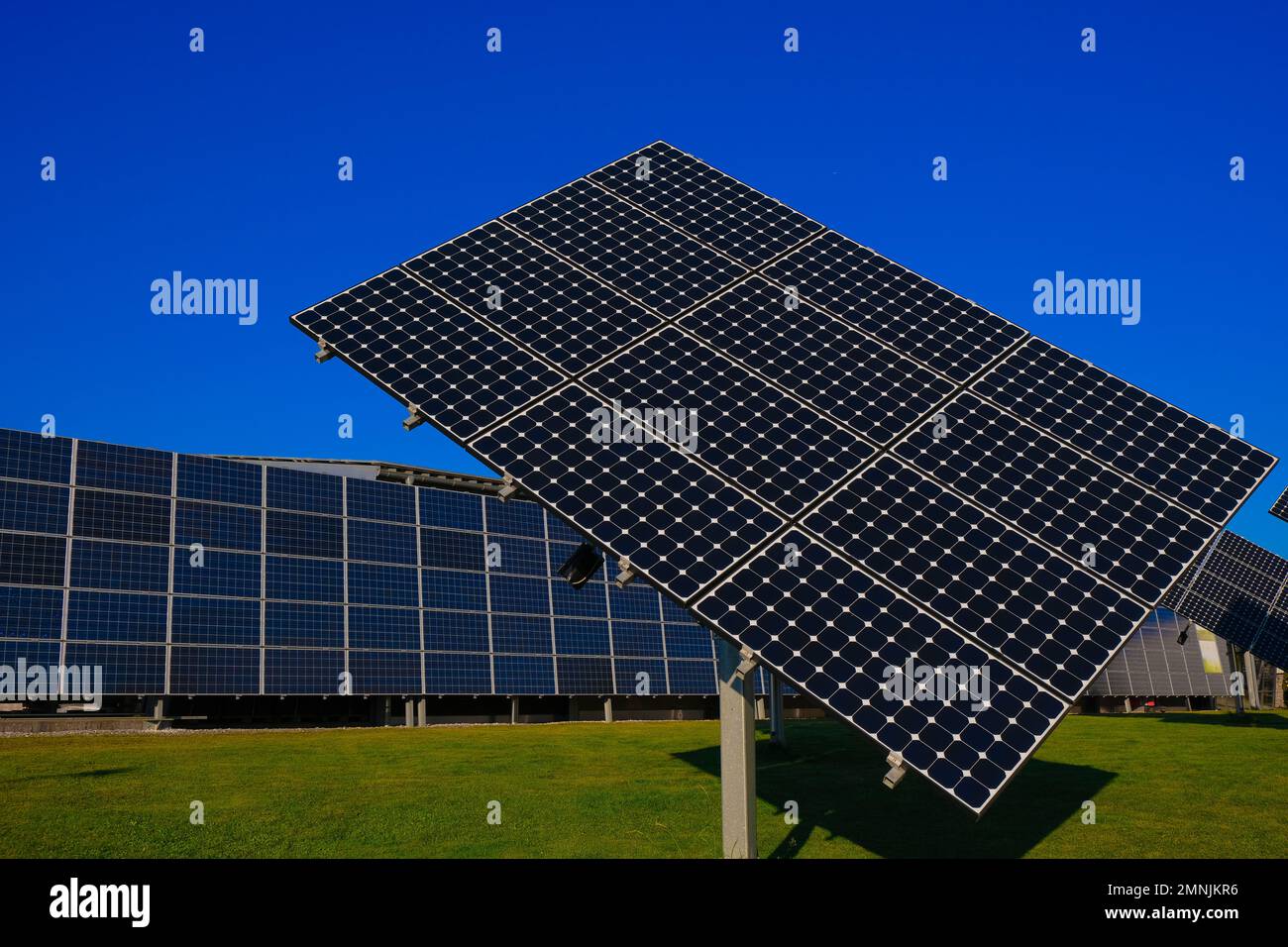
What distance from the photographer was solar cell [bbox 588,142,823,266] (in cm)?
2409

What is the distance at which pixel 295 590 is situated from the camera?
1705 inches

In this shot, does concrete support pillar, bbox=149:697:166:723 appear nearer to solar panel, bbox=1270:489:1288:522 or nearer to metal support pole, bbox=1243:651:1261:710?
solar panel, bbox=1270:489:1288:522

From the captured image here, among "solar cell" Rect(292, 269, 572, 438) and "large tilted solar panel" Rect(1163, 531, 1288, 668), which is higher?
"solar cell" Rect(292, 269, 572, 438)

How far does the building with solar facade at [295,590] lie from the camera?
37969 millimetres

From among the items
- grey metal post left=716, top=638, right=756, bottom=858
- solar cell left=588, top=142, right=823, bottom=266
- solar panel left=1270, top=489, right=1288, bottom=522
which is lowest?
grey metal post left=716, top=638, right=756, bottom=858

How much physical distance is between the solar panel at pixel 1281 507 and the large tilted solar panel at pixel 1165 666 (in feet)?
61.9

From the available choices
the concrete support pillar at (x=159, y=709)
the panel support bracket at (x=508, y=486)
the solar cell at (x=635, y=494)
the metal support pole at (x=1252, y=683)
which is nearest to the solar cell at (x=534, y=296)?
the solar cell at (x=635, y=494)

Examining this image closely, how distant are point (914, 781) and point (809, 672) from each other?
14.3 meters

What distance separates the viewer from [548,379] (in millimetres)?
18391

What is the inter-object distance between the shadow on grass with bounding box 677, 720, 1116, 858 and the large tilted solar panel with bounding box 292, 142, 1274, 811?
2.97 m

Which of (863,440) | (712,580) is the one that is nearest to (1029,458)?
(863,440)

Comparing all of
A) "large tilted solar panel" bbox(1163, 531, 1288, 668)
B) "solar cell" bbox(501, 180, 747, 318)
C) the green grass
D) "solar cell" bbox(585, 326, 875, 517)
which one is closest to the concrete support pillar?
the green grass

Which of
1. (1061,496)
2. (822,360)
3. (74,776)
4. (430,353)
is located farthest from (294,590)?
(1061,496)
